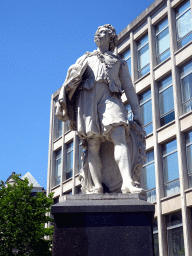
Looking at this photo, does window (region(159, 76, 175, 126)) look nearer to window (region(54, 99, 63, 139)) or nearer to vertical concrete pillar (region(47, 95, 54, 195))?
window (region(54, 99, 63, 139))

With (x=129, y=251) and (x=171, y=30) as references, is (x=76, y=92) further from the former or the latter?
(x=171, y=30)

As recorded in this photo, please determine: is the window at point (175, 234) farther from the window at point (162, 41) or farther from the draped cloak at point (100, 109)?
the draped cloak at point (100, 109)

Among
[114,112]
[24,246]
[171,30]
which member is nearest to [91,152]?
[114,112]

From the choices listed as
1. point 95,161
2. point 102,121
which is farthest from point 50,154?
point 102,121

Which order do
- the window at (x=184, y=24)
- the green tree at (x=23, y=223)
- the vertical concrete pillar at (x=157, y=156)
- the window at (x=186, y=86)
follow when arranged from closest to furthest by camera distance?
the green tree at (x=23, y=223) < the vertical concrete pillar at (x=157, y=156) < the window at (x=186, y=86) < the window at (x=184, y=24)

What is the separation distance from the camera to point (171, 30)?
26.3m

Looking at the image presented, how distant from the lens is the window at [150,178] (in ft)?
82.2

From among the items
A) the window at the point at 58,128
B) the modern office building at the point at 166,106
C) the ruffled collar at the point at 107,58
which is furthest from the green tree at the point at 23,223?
the ruffled collar at the point at 107,58

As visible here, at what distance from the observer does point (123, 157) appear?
6191 millimetres

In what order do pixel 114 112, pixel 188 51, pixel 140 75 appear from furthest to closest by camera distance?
pixel 140 75, pixel 188 51, pixel 114 112

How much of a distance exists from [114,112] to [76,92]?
783mm

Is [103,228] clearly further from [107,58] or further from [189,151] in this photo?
[189,151]

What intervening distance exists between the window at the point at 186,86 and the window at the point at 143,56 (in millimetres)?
3897

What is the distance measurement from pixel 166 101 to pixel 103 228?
21.2 m
